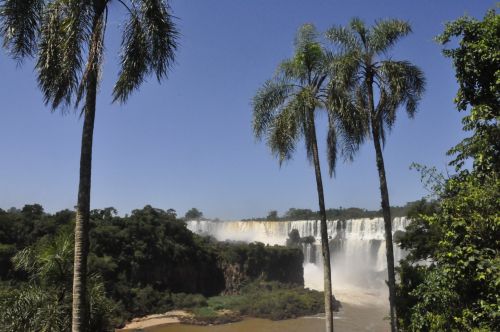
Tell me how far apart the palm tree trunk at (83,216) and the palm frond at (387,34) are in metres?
7.04

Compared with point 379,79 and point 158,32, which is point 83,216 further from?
point 379,79

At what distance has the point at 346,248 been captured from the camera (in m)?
64.2

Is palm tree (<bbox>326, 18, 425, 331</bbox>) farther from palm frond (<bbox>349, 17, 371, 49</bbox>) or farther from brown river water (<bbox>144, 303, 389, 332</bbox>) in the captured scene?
brown river water (<bbox>144, 303, 389, 332</bbox>)

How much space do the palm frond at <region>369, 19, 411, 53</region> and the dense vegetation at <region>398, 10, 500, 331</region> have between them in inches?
134

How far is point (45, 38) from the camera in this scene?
24.8 feet

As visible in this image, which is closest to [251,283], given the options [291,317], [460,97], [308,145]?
[291,317]

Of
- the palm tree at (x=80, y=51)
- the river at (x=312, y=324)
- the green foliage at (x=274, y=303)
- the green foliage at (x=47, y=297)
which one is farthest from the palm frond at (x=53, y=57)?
the green foliage at (x=274, y=303)

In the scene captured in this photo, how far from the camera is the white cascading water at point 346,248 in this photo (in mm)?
59062

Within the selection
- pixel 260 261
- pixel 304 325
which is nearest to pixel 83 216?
pixel 304 325

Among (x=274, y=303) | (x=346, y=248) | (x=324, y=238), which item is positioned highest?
(x=324, y=238)

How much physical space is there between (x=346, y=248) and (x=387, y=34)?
5550 centimetres

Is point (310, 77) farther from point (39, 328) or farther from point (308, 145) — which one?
point (39, 328)

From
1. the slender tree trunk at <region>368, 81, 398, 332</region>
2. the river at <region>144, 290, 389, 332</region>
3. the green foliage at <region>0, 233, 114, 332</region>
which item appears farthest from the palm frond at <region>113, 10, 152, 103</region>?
the river at <region>144, 290, 389, 332</region>

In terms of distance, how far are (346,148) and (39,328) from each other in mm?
7589
